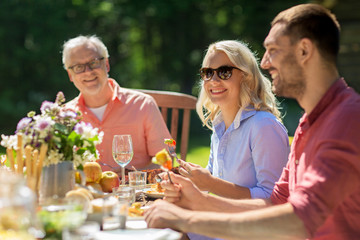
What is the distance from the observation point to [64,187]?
2.25 metres

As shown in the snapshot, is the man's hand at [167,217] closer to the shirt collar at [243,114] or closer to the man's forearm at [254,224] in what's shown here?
the man's forearm at [254,224]

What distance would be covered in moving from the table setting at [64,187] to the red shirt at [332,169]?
574mm

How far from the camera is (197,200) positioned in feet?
8.10

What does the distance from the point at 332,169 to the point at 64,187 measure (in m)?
1.31

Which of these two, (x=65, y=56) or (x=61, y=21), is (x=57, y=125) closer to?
(x=65, y=56)

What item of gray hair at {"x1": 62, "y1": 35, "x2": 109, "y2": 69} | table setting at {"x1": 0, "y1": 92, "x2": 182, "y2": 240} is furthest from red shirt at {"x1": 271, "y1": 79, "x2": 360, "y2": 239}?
gray hair at {"x1": 62, "y1": 35, "x2": 109, "y2": 69}

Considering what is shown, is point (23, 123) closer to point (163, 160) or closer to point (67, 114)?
point (67, 114)

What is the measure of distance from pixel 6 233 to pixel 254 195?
5.70 ft

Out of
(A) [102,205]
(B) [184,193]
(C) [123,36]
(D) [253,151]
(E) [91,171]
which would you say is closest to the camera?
(A) [102,205]

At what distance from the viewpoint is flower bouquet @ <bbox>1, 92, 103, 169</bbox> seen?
2.23m

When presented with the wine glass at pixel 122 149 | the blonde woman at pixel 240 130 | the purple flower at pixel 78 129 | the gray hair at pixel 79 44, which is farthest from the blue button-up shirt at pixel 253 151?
the gray hair at pixel 79 44

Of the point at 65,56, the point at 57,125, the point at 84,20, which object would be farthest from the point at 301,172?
the point at 84,20

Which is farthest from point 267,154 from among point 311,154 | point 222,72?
point 311,154

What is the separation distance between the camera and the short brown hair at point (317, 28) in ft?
6.63
